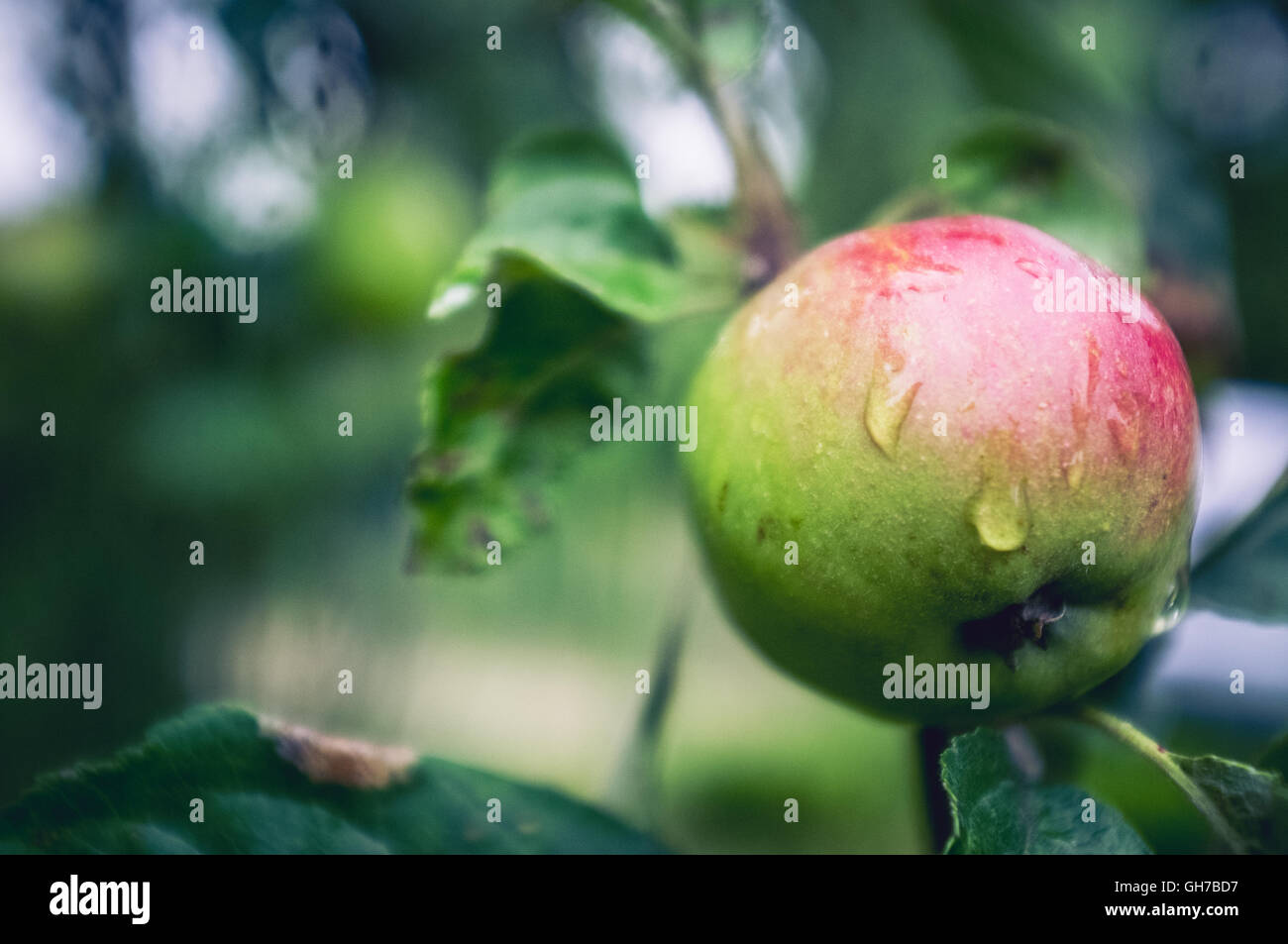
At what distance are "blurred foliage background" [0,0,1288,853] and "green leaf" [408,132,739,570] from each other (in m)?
0.22

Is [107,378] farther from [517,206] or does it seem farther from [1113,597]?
[1113,597]

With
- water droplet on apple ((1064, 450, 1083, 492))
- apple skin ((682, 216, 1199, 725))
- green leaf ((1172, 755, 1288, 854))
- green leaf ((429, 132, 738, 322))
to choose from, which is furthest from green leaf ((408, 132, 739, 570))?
green leaf ((1172, 755, 1288, 854))

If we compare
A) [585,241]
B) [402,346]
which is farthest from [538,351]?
[402,346]

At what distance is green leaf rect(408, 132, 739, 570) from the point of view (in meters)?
0.58

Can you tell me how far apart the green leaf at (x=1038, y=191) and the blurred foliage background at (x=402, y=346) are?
23 centimetres

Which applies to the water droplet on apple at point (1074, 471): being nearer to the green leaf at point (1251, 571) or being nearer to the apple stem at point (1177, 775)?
the apple stem at point (1177, 775)

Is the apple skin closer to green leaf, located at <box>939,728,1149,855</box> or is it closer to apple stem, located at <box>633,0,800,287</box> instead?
green leaf, located at <box>939,728,1149,855</box>

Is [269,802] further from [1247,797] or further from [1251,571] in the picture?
[1251,571]

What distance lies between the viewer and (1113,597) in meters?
0.46

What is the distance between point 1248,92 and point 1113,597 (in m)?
0.98

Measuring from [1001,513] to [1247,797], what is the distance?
8.1 inches

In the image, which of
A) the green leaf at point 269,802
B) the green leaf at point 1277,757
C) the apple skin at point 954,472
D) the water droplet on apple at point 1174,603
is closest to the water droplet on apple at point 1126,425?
the apple skin at point 954,472

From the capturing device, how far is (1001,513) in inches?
16.4
